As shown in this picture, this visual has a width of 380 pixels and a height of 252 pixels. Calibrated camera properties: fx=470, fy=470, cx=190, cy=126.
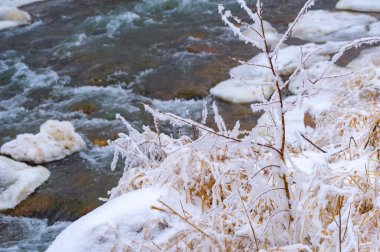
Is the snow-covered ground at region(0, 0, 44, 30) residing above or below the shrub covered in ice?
below

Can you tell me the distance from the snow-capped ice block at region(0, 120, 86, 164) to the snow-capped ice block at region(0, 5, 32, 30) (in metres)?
6.02

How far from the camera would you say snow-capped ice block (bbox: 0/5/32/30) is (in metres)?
10.8

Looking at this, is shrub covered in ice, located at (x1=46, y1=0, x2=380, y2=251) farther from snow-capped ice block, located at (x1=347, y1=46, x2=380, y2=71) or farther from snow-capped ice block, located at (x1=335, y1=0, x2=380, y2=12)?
snow-capped ice block, located at (x1=335, y1=0, x2=380, y2=12)

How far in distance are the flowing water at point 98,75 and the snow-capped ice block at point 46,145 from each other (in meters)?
0.11

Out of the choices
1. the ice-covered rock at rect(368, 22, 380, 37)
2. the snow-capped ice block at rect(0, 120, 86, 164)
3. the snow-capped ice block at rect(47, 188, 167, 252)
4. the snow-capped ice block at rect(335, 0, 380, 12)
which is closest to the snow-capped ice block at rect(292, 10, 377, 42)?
the ice-covered rock at rect(368, 22, 380, 37)

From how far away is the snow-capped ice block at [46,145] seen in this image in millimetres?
5379

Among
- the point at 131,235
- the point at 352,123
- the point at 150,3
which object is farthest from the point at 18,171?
the point at 150,3

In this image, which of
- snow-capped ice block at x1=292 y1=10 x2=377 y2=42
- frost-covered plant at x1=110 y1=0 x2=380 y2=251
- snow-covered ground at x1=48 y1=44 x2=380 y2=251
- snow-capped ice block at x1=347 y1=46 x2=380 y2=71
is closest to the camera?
frost-covered plant at x1=110 y1=0 x2=380 y2=251

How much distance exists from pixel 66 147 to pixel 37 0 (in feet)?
28.4

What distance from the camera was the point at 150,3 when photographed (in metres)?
11.0

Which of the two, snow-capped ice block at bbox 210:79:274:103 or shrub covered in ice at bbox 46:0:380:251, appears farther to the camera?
snow-capped ice block at bbox 210:79:274:103

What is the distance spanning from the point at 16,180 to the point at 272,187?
3523 millimetres

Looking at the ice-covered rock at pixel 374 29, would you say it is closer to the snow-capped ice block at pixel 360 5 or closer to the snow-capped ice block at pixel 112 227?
the snow-capped ice block at pixel 360 5

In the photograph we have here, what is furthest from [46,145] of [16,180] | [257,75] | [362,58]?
[362,58]
